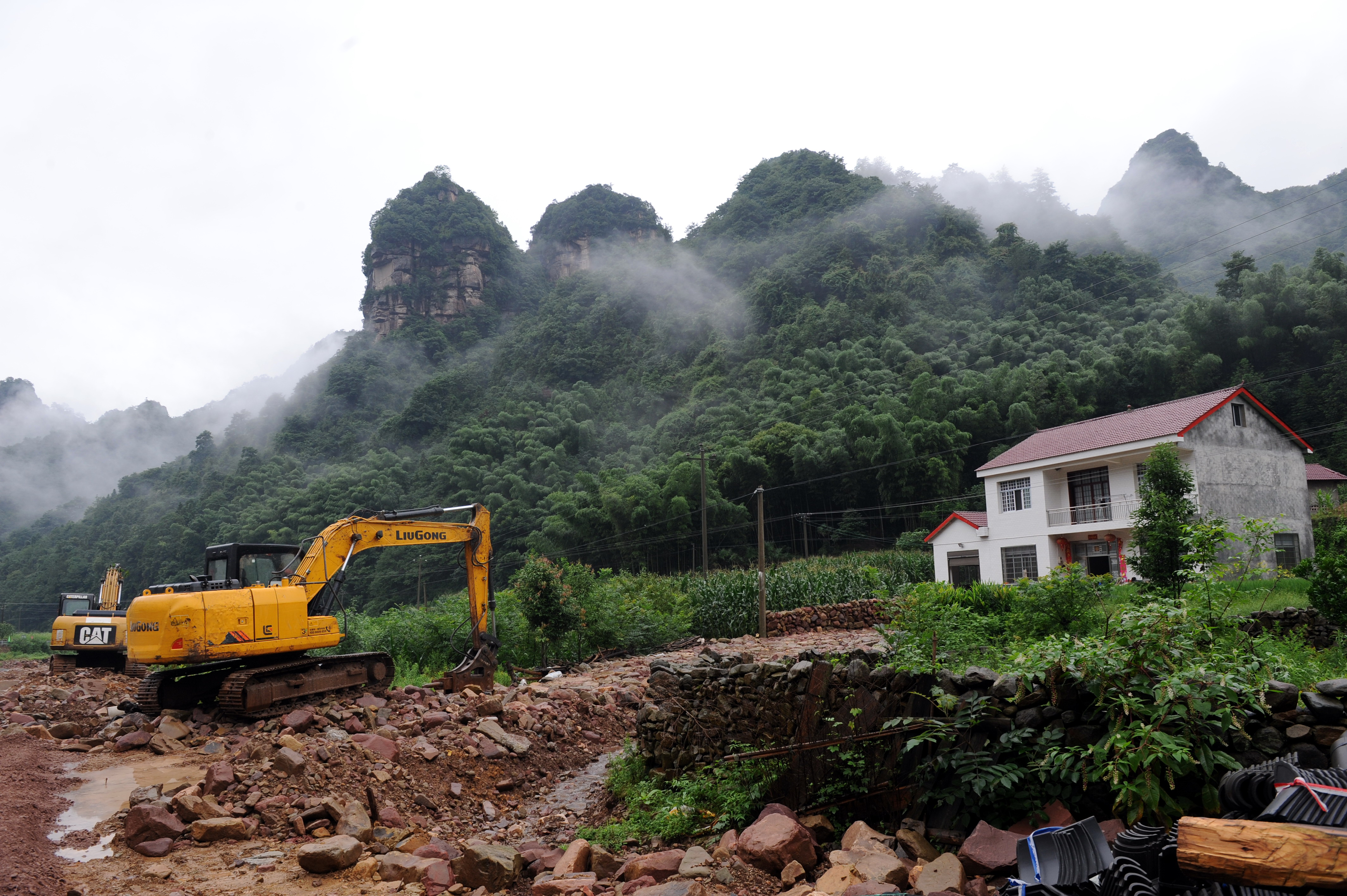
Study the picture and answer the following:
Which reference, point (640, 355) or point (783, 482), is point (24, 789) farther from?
point (640, 355)

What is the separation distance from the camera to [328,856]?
5434 millimetres

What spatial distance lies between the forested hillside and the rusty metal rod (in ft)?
99.7

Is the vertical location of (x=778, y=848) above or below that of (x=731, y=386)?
below

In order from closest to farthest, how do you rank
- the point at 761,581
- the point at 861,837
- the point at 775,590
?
the point at 861,837 → the point at 761,581 → the point at 775,590

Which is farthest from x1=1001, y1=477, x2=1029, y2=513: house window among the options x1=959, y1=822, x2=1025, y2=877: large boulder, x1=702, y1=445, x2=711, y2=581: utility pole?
x1=959, y1=822, x2=1025, y2=877: large boulder

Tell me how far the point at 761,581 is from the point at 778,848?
14.5m

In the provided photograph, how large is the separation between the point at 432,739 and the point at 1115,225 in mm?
118994

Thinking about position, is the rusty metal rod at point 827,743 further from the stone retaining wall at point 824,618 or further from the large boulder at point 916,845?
the stone retaining wall at point 824,618

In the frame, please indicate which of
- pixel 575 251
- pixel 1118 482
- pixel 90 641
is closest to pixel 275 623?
pixel 90 641

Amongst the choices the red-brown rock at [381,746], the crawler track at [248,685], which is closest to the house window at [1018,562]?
the crawler track at [248,685]

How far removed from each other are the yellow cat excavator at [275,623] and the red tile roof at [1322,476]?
29916 mm

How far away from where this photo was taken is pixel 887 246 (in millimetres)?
74438

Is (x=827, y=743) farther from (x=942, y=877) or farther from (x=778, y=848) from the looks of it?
(x=942, y=877)

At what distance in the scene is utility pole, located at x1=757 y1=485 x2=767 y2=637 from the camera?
1928 centimetres
